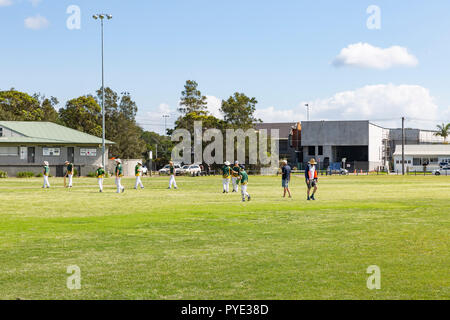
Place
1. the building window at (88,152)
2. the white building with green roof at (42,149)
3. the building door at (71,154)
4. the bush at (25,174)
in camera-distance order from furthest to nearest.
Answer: the building window at (88,152)
the building door at (71,154)
the white building with green roof at (42,149)
the bush at (25,174)

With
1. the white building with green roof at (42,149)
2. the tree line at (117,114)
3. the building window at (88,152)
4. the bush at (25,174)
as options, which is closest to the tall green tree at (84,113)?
the tree line at (117,114)

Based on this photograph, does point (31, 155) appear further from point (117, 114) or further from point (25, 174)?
point (117, 114)

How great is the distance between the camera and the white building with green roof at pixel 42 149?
6488 cm

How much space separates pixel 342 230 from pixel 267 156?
68.3 meters

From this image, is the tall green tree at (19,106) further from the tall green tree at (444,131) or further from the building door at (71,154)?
the tall green tree at (444,131)

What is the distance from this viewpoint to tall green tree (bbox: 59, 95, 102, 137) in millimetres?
89375

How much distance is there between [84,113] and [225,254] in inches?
3255

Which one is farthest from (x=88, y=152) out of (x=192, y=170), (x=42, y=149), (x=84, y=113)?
(x=84, y=113)

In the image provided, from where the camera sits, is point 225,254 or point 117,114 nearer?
point 225,254

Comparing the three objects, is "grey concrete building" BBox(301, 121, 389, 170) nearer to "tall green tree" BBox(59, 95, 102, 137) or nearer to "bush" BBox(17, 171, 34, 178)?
"tall green tree" BBox(59, 95, 102, 137)

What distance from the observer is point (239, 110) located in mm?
84688

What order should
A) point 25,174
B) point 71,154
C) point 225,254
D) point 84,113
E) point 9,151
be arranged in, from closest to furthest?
Answer: point 225,254 → point 25,174 → point 9,151 → point 71,154 → point 84,113

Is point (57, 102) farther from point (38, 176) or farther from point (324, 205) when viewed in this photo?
point (324, 205)

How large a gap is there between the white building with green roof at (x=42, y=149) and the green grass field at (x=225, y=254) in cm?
4870
